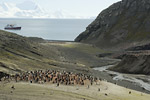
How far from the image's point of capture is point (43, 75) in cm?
4706

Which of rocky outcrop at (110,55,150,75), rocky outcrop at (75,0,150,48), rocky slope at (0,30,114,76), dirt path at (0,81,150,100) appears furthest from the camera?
rocky outcrop at (75,0,150,48)

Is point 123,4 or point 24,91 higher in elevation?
point 123,4

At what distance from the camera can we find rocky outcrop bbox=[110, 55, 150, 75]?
8696cm

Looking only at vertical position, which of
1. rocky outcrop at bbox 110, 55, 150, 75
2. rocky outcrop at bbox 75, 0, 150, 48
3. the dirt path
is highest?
rocky outcrop at bbox 75, 0, 150, 48

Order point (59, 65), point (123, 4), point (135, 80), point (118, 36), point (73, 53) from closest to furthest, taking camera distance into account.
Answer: point (135, 80)
point (59, 65)
point (73, 53)
point (118, 36)
point (123, 4)

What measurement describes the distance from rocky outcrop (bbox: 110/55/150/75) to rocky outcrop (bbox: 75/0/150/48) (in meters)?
59.6

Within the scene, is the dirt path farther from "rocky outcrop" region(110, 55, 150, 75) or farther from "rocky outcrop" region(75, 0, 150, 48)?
"rocky outcrop" region(75, 0, 150, 48)

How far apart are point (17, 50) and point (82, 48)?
5700 cm

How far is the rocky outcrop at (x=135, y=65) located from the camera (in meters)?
87.0

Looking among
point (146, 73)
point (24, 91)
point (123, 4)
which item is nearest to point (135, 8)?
point (123, 4)

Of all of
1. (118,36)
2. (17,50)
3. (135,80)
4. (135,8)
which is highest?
(135,8)

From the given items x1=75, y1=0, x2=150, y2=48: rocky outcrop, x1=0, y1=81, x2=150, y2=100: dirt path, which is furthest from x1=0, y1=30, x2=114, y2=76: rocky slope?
→ x1=75, y1=0, x2=150, y2=48: rocky outcrop

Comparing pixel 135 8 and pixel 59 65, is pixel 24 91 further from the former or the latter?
pixel 135 8

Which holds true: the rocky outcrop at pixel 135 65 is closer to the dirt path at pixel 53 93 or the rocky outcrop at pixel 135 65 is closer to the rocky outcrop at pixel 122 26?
the dirt path at pixel 53 93
